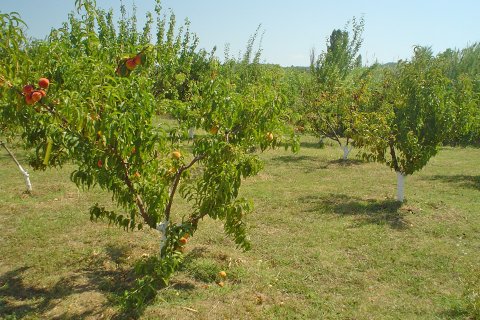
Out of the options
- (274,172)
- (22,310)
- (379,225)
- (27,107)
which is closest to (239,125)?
(27,107)

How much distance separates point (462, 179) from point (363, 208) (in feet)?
16.3

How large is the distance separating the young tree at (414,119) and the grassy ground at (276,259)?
1.18 meters

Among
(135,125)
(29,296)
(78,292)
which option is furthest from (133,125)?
(29,296)

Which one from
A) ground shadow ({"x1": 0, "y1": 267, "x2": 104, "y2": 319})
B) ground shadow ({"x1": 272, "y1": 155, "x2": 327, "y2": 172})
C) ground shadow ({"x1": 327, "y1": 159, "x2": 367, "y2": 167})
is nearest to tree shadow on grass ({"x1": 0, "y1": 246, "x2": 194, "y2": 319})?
ground shadow ({"x1": 0, "y1": 267, "x2": 104, "y2": 319})

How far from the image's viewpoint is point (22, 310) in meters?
4.25

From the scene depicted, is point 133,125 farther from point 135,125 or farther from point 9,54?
point 9,54

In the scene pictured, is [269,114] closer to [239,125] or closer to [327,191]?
[239,125]

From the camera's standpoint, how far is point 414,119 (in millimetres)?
7711

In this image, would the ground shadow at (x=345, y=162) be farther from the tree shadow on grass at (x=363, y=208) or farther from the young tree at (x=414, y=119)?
the young tree at (x=414, y=119)

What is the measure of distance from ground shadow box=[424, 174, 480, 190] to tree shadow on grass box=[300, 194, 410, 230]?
3.34 metres

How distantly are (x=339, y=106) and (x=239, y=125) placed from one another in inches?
381

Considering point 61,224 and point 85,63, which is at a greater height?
point 85,63

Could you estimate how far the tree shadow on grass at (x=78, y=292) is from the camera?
4.18 meters

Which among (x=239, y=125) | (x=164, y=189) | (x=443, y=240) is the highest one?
(x=239, y=125)
